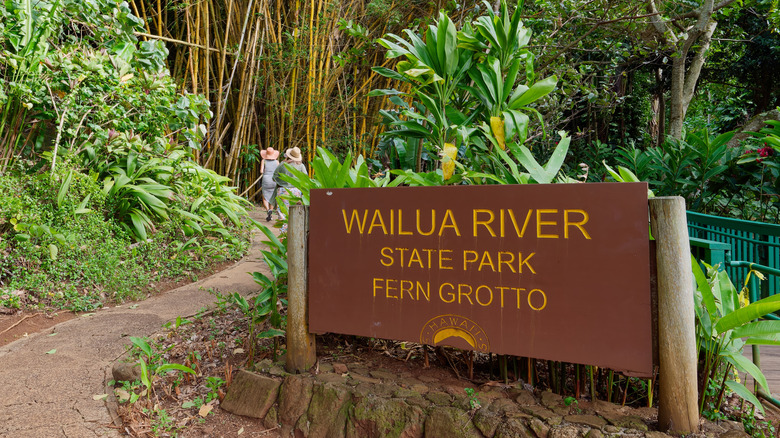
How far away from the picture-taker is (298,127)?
8367 mm

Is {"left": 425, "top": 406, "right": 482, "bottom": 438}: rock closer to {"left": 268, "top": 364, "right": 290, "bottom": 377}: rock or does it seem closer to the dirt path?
{"left": 268, "top": 364, "right": 290, "bottom": 377}: rock

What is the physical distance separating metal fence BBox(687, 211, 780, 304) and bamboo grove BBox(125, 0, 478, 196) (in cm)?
474

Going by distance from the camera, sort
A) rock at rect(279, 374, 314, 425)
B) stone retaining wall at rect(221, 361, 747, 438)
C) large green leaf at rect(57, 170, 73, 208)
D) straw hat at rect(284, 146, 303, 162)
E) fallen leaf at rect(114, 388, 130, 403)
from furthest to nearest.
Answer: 1. straw hat at rect(284, 146, 303, 162)
2. large green leaf at rect(57, 170, 73, 208)
3. fallen leaf at rect(114, 388, 130, 403)
4. rock at rect(279, 374, 314, 425)
5. stone retaining wall at rect(221, 361, 747, 438)

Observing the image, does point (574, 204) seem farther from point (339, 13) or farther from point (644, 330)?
point (339, 13)

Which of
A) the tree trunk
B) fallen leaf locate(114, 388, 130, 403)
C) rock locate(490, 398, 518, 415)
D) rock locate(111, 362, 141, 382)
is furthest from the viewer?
the tree trunk

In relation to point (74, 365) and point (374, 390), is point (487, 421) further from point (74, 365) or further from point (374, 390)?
point (74, 365)

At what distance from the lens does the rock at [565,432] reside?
170 cm

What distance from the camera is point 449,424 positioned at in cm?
188

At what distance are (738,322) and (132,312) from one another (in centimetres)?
364

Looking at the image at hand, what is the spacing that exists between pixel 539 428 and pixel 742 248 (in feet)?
8.31

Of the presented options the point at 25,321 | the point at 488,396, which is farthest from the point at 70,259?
the point at 488,396

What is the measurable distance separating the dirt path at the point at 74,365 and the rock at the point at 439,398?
1350 millimetres

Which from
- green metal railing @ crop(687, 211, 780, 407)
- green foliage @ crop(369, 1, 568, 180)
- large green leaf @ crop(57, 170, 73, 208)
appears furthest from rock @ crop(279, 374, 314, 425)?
large green leaf @ crop(57, 170, 73, 208)

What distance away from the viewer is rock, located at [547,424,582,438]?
5.58ft
